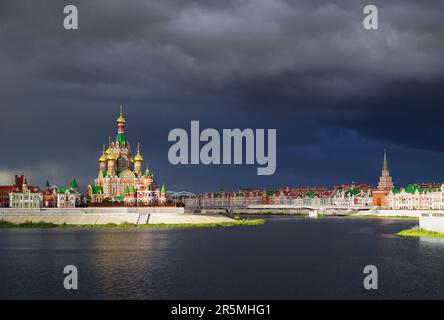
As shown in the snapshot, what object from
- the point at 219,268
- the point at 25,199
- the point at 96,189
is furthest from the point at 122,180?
the point at 219,268

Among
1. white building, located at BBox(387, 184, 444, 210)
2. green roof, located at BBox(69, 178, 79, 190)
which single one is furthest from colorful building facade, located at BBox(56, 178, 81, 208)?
white building, located at BBox(387, 184, 444, 210)

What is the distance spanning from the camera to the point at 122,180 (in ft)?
454

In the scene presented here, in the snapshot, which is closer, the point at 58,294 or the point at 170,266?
the point at 58,294

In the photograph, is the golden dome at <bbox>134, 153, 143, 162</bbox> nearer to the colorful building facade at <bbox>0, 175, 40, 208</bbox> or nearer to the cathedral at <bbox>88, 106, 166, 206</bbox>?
the cathedral at <bbox>88, 106, 166, 206</bbox>

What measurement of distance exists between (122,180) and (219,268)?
8851cm

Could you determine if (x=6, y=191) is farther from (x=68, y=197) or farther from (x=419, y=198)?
(x=419, y=198)

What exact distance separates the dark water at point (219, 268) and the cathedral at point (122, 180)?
146 feet

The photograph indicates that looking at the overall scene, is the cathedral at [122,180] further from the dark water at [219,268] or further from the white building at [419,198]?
the white building at [419,198]

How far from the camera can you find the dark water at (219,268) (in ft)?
136
